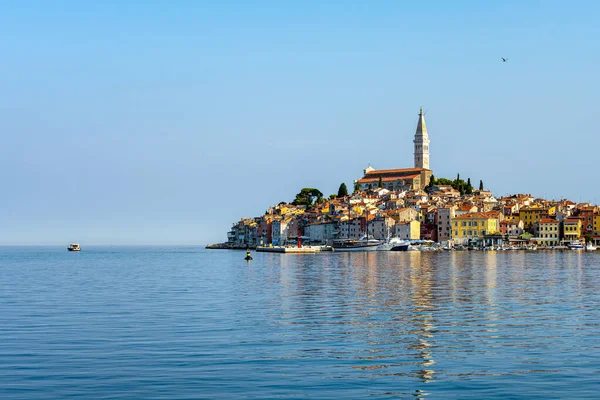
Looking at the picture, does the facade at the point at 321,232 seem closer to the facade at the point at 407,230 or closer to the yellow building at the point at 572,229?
the facade at the point at 407,230

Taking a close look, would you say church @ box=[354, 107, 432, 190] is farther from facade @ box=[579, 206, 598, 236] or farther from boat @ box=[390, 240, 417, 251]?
boat @ box=[390, 240, 417, 251]

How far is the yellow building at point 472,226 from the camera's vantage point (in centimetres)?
12812

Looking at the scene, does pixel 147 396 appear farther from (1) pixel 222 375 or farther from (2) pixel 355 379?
(2) pixel 355 379

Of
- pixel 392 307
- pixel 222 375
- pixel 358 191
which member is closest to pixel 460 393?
pixel 222 375

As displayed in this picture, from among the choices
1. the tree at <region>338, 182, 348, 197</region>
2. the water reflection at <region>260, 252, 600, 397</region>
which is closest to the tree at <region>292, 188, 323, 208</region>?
the tree at <region>338, 182, 348, 197</region>

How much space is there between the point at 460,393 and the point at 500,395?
677 millimetres

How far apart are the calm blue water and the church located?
448 feet

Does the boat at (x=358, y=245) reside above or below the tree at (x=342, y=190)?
below

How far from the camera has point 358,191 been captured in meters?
171

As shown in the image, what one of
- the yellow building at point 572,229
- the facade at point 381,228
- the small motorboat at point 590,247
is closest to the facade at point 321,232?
the facade at point 381,228

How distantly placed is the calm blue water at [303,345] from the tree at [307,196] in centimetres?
14344

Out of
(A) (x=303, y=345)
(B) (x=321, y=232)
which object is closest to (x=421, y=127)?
(B) (x=321, y=232)

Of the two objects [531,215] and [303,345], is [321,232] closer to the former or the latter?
[531,215]

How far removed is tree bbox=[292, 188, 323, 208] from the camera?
586 ft
